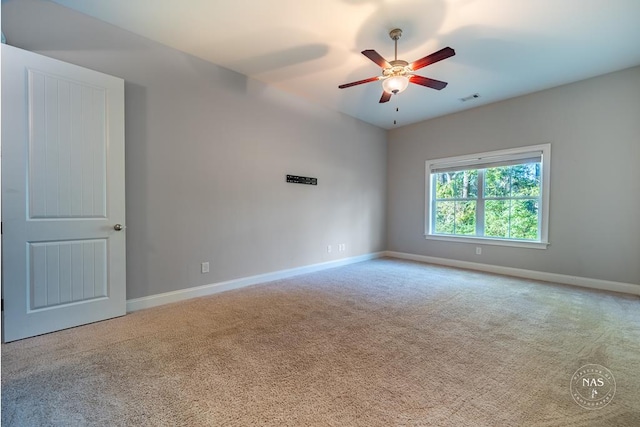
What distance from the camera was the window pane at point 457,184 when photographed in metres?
5.13

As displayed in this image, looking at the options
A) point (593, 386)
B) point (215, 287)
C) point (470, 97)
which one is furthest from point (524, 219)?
point (215, 287)

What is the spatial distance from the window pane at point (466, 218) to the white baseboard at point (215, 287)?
7.66 ft

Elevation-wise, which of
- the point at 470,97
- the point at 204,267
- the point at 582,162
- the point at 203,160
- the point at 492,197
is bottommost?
the point at 204,267

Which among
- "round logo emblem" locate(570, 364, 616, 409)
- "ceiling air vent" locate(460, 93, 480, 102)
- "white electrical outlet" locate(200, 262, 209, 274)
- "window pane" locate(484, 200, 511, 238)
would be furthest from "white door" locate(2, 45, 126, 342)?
"window pane" locate(484, 200, 511, 238)

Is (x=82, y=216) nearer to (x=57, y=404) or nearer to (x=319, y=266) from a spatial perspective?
(x=57, y=404)

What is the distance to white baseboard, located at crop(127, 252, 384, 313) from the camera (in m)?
3.03

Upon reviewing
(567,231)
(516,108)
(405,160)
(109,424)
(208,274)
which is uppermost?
(516,108)

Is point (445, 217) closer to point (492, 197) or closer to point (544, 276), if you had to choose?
point (492, 197)

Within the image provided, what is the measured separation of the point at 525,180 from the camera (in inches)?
179

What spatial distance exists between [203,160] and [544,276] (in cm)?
508

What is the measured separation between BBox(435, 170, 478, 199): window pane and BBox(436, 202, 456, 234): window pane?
0.52 feet

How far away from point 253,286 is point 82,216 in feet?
6.65

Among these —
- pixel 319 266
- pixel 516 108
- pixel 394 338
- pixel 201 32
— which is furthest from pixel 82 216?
pixel 516 108

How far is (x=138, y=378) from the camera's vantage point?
1.83 meters
